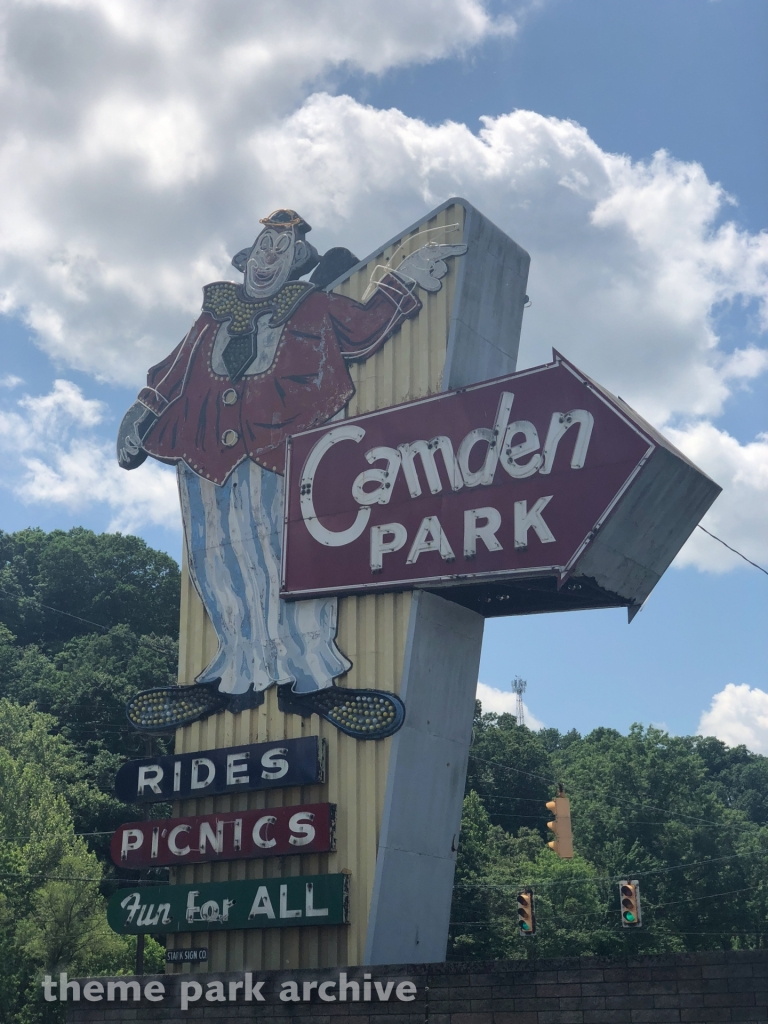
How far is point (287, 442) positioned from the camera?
20766mm

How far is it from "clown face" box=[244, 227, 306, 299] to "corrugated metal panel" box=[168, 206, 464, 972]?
1590 mm

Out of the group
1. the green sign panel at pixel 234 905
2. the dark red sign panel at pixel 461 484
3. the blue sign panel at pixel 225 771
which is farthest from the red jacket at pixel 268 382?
the green sign panel at pixel 234 905

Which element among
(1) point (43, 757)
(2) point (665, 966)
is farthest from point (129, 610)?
(2) point (665, 966)

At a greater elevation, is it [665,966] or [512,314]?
[512,314]

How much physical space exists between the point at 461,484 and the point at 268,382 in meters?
5.37

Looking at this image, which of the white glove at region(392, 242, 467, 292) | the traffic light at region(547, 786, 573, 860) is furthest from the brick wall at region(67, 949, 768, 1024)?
the white glove at region(392, 242, 467, 292)

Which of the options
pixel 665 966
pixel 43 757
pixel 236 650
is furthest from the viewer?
pixel 43 757

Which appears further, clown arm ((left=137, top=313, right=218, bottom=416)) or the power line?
the power line

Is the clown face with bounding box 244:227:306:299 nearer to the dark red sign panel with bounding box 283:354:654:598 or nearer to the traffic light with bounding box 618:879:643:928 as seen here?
the dark red sign panel with bounding box 283:354:654:598

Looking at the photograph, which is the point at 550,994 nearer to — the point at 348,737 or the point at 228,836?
the point at 348,737

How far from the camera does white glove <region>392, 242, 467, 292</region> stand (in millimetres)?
19688

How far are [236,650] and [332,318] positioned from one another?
668 centimetres

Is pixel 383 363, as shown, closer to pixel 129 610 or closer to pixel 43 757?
pixel 43 757

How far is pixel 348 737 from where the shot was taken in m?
17.8
